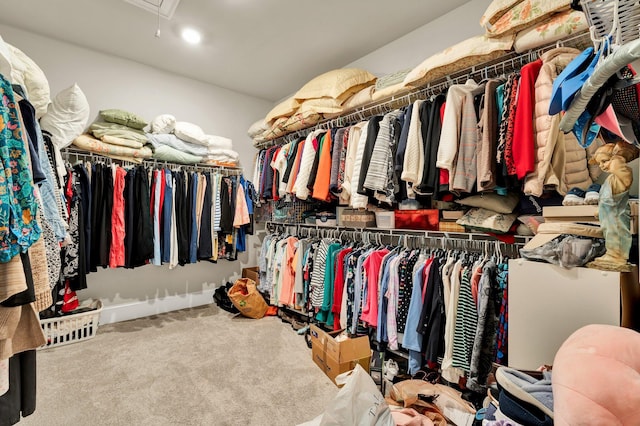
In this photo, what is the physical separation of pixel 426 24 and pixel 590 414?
2783mm

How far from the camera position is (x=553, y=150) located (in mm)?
1430

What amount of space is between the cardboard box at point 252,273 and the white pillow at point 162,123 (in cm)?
196

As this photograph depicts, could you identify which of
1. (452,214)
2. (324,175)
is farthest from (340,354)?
(324,175)

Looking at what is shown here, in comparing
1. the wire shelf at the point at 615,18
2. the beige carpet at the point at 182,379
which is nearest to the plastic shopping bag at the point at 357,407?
the beige carpet at the point at 182,379

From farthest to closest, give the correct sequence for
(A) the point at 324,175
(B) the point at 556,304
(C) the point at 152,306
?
(C) the point at 152,306
(A) the point at 324,175
(B) the point at 556,304

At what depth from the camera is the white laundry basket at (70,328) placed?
8.08 feet

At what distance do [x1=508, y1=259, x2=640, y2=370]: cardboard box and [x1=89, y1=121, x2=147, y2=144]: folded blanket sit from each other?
3346mm

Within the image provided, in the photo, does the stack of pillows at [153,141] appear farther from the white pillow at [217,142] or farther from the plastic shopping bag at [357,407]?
the plastic shopping bag at [357,407]

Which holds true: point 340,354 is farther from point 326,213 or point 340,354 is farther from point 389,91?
point 389,91

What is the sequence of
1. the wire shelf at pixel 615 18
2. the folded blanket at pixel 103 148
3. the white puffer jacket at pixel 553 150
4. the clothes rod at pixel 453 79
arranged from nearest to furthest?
the wire shelf at pixel 615 18 < the white puffer jacket at pixel 553 150 < the clothes rod at pixel 453 79 < the folded blanket at pixel 103 148

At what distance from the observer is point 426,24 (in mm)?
2475

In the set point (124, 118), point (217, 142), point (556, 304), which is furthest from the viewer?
point (217, 142)

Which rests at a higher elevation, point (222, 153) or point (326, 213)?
point (222, 153)

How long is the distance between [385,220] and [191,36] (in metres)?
2.39
